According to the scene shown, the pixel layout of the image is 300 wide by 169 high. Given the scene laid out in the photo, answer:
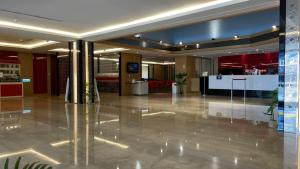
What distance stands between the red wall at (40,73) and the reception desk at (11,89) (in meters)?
1.57

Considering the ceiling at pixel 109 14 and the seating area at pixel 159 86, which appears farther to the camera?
the seating area at pixel 159 86

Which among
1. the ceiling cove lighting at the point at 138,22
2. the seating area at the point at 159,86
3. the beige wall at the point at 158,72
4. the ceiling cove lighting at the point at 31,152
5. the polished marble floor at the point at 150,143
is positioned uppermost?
the ceiling cove lighting at the point at 138,22

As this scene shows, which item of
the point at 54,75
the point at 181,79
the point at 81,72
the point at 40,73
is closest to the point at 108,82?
the point at 54,75

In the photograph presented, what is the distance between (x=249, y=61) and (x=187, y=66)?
4424mm

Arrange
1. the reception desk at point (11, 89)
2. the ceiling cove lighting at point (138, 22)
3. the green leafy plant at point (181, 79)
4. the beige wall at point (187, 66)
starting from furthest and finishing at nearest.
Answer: the beige wall at point (187, 66), the green leafy plant at point (181, 79), the reception desk at point (11, 89), the ceiling cove lighting at point (138, 22)

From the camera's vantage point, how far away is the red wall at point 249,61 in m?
15.5

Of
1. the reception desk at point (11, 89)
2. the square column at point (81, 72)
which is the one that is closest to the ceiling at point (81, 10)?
the square column at point (81, 72)

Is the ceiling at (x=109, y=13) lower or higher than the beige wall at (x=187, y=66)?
higher

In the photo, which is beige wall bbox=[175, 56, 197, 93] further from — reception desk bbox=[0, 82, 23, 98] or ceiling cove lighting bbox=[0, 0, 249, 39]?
reception desk bbox=[0, 82, 23, 98]

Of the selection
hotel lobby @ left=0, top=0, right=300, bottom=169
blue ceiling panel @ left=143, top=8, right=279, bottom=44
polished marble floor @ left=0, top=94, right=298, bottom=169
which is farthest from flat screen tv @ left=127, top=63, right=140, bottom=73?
polished marble floor @ left=0, top=94, right=298, bottom=169

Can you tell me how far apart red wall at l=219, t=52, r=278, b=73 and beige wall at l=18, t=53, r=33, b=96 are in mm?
13653

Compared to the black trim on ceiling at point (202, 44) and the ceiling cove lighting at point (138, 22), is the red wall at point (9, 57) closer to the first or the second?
the ceiling cove lighting at point (138, 22)

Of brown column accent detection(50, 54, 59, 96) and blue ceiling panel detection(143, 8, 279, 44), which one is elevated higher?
blue ceiling panel detection(143, 8, 279, 44)

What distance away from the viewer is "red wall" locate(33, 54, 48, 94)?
15.5 metres
